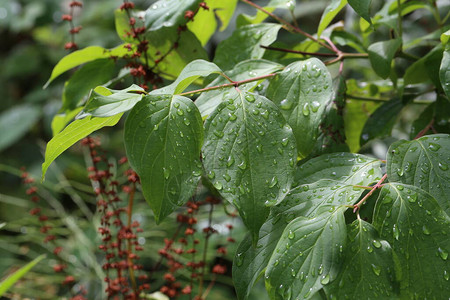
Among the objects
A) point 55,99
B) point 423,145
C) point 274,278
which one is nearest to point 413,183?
point 423,145

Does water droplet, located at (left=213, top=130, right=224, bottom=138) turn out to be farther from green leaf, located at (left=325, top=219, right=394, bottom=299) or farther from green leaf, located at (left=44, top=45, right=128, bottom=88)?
green leaf, located at (left=44, top=45, right=128, bottom=88)

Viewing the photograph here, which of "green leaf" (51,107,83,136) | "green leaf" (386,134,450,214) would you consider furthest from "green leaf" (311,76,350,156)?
"green leaf" (51,107,83,136)

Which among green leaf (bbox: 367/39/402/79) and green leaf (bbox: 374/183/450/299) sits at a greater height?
green leaf (bbox: 367/39/402/79)

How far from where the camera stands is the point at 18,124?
2041 millimetres

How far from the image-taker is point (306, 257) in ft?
1.12

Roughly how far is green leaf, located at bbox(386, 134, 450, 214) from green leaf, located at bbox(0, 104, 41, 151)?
75.1 inches

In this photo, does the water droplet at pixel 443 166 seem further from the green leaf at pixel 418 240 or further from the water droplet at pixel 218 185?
the water droplet at pixel 218 185

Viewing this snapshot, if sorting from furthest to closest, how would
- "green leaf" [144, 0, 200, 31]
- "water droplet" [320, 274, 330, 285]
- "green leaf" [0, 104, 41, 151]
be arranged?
"green leaf" [0, 104, 41, 151]
"green leaf" [144, 0, 200, 31]
"water droplet" [320, 274, 330, 285]

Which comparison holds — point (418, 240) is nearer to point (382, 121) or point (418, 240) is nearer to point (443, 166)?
point (443, 166)

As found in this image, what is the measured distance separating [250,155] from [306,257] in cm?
9

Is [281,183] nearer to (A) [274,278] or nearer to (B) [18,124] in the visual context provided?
(A) [274,278]

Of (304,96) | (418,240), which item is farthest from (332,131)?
(418,240)

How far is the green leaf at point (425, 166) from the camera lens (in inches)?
15.1

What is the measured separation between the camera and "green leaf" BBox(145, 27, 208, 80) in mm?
604
